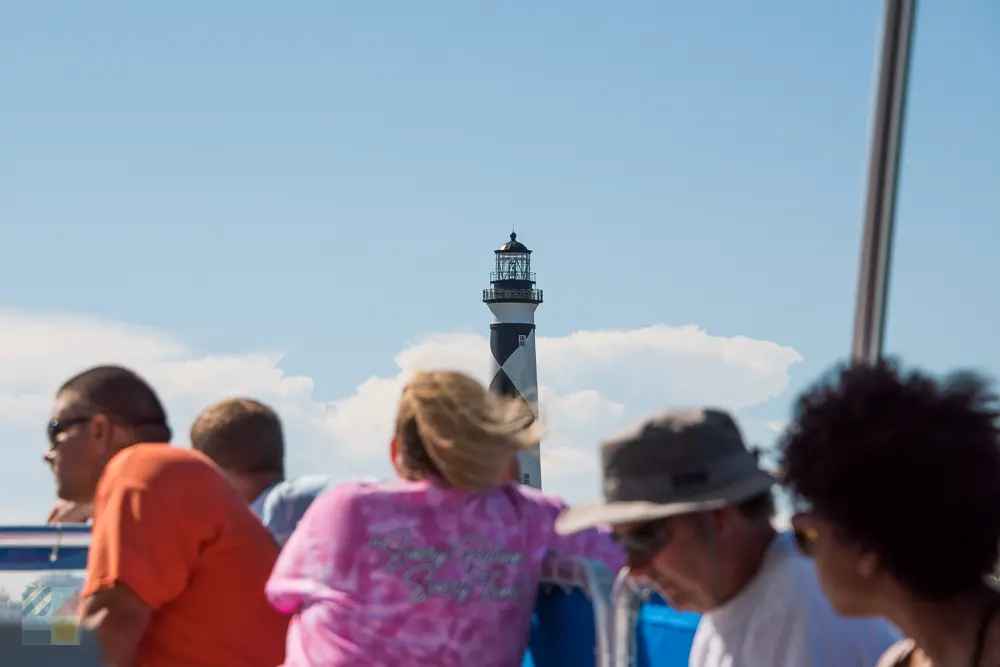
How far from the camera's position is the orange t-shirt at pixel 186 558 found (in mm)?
2691

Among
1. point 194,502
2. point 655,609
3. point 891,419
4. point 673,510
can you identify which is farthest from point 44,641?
point 194,502

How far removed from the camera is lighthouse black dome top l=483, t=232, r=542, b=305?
43719 mm

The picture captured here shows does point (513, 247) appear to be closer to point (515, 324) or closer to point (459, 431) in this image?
point (515, 324)

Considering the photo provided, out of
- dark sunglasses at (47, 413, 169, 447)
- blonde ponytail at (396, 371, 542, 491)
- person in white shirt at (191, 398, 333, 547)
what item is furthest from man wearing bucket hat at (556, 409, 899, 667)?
person in white shirt at (191, 398, 333, 547)

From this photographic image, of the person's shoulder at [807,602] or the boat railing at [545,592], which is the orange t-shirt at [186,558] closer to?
the boat railing at [545,592]

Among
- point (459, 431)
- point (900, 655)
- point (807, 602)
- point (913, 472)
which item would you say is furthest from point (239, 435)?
point (913, 472)

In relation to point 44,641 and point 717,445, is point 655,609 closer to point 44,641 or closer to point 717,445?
point 717,445

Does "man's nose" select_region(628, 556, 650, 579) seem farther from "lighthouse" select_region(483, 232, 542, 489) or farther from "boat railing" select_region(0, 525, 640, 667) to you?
"lighthouse" select_region(483, 232, 542, 489)

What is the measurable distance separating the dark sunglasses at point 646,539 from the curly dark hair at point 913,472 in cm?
37

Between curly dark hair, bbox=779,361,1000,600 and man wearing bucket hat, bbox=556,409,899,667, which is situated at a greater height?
curly dark hair, bbox=779,361,1000,600

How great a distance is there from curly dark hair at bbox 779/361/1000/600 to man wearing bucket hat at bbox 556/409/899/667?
32 centimetres

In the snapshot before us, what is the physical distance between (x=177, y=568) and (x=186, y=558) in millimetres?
37

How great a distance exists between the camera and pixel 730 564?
206 centimetres

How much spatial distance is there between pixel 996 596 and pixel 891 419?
0.23m
